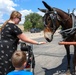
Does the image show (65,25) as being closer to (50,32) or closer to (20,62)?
(50,32)

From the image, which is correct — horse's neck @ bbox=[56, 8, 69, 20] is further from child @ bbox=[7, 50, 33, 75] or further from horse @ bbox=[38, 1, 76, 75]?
child @ bbox=[7, 50, 33, 75]

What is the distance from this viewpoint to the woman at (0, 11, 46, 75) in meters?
4.51

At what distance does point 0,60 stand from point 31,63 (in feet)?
1.93

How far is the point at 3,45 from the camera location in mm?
4574

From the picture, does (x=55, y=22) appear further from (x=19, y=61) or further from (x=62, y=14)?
(x=19, y=61)

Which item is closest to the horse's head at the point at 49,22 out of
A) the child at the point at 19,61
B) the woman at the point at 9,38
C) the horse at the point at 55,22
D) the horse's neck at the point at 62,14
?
the horse at the point at 55,22

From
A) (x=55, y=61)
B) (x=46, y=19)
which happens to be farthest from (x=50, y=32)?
(x=55, y=61)

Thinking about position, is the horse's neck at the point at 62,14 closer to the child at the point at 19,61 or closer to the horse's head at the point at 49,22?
the horse's head at the point at 49,22

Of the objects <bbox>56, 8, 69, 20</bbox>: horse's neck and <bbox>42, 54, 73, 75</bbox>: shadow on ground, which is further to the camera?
<bbox>42, 54, 73, 75</bbox>: shadow on ground

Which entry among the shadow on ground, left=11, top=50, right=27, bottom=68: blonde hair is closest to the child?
left=11, top=50, right=27, bottom=68: blonde hair

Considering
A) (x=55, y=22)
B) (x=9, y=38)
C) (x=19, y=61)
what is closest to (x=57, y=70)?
(x=55, y=22)

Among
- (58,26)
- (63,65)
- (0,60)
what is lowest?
(63,65)

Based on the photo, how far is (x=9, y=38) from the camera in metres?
4.58

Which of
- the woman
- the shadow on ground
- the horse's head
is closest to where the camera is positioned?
the woman
